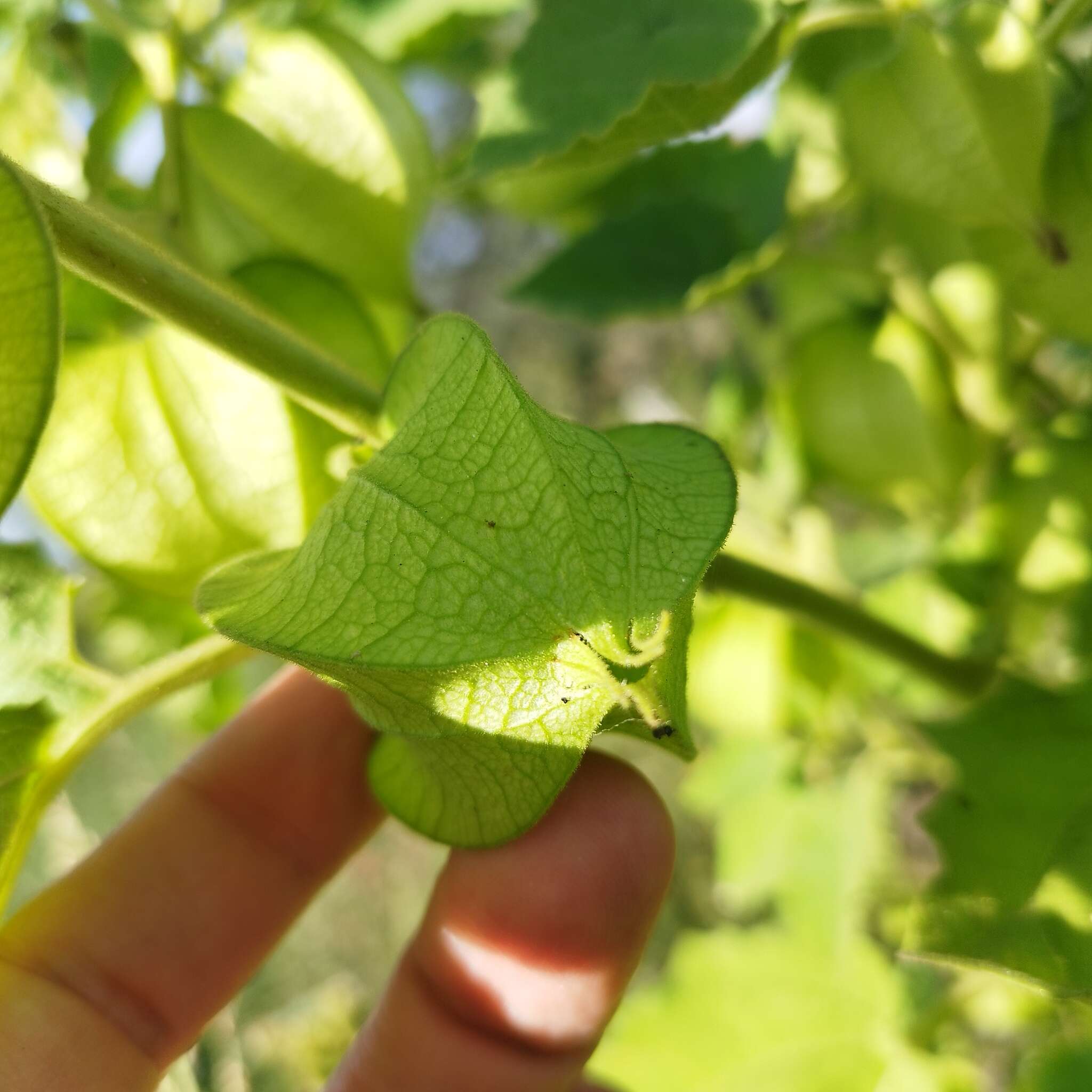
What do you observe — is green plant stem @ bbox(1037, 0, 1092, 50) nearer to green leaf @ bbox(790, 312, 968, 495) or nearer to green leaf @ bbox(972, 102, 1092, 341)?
green leaf @ bbox(972, 102, 1092, 341)

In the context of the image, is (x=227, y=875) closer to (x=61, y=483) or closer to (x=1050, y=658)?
(x=61, y=483)

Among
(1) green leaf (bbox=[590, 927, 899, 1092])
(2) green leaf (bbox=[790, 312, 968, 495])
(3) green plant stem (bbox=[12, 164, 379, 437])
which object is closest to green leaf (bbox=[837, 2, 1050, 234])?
(2) green leaf (bbox=[790, 312, 968, 495])

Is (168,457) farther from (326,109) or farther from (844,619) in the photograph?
(844,619)

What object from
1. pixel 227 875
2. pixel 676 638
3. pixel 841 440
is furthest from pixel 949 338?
pixel 227 875

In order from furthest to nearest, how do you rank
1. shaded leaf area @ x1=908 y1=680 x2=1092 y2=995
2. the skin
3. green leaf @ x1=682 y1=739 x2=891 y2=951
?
green leaf @ x1=682 y1=739 x2=891 y2=951 → the skin → shaded leaf area @ x1=908 y1=680 x2=1092 y2=995

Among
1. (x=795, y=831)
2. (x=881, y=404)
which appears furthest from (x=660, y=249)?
(x=795, y=831)

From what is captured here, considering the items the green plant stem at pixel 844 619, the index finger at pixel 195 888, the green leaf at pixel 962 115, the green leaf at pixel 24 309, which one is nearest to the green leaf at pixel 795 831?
the green plant stem at pixel 844 619
